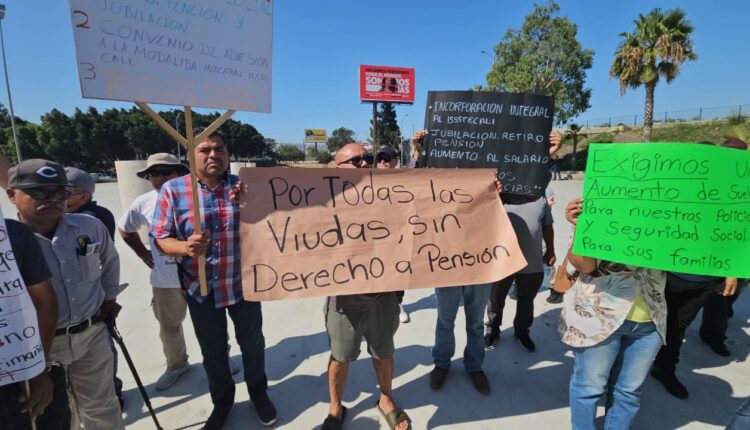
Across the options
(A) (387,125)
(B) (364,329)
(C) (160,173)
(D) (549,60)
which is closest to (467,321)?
(B) (364,329)

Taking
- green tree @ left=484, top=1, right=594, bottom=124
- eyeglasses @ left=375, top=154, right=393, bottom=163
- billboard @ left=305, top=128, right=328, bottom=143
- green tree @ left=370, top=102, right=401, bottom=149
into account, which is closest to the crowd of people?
eyeglasses @ left=375, top=154, right=393, bottom=163

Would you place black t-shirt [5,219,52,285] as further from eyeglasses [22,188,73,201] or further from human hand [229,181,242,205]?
human hand [229,181,242,205]

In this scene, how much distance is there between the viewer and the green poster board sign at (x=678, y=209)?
5.56ft

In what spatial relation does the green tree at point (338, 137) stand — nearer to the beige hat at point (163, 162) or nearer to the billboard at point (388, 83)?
the billboard at point (388, 83)

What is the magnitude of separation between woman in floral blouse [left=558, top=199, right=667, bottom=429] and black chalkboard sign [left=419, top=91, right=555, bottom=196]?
437 millimetres

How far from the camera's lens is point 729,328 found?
3633 millimetres

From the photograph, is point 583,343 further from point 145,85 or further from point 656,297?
point 145,85

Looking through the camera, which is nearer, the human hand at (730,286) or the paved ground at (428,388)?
the human hand at (730,286)

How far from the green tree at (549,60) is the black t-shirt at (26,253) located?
88.7 feet

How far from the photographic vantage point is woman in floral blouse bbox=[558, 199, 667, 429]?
184 cm

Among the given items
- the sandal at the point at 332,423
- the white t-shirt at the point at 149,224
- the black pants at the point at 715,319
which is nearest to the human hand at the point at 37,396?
the white t-shirt at the point at 149,224

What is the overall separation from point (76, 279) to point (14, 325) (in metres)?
0.68

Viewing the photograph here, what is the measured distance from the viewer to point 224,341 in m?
2.40

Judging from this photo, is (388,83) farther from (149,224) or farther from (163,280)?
(163,280)
